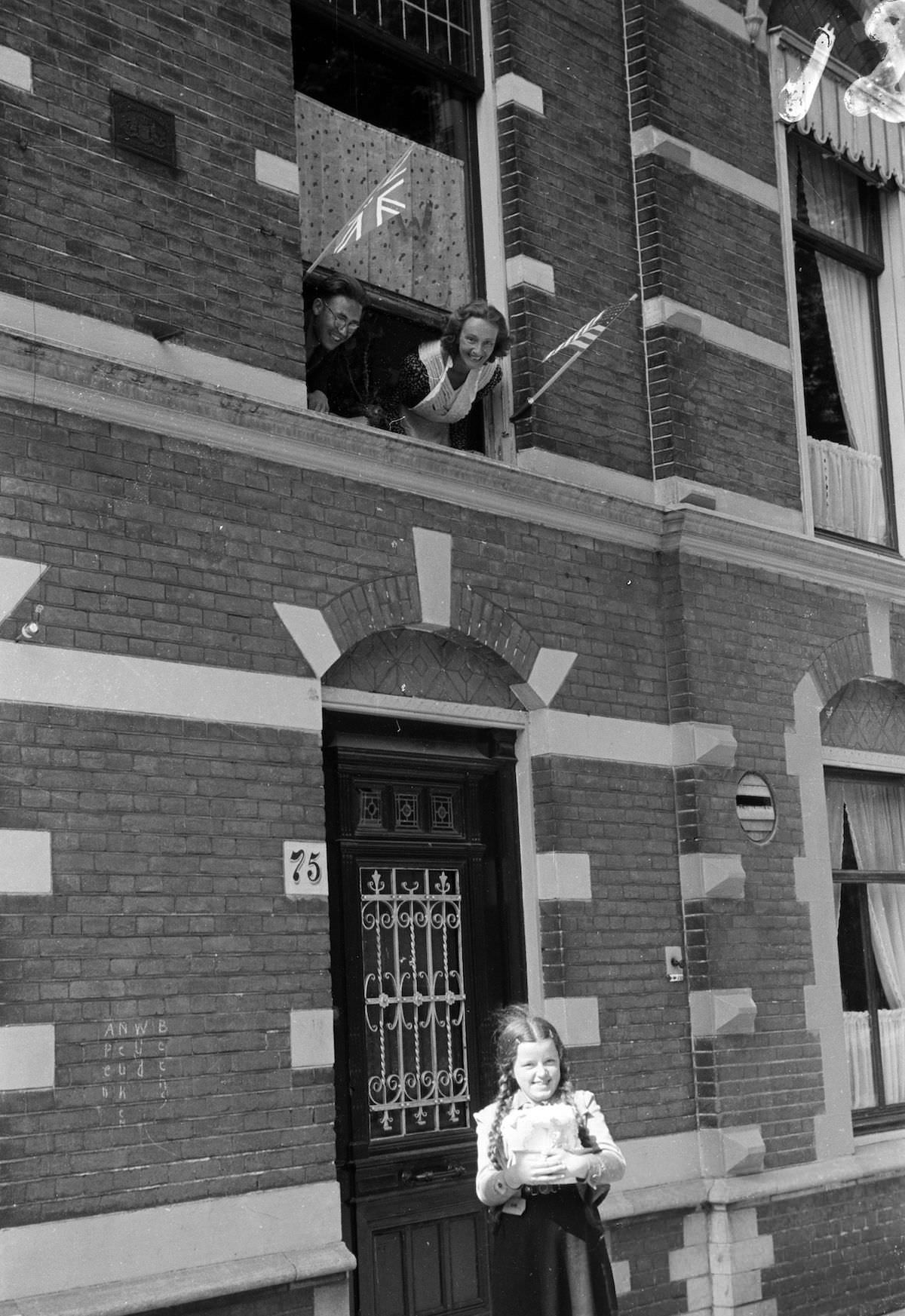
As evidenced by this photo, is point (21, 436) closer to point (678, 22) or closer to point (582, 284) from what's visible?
point (582, 284)

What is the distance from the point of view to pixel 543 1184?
5594mm

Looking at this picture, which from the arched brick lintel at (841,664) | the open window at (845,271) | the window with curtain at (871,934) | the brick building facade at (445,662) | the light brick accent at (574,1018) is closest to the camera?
the brick building facade at (445,662)

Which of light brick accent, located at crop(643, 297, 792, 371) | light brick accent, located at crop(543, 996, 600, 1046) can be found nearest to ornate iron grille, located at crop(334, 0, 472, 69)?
light brick accent, located at crop(643, 297, 792, 371)

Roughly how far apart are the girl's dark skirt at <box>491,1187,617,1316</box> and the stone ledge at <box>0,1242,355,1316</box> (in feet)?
5.01

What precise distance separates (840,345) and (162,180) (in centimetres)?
579

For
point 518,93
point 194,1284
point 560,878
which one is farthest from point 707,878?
point 518,93

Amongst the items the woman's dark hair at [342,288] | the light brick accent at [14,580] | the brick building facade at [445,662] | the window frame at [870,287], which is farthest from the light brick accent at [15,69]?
the window frame at [870,287]

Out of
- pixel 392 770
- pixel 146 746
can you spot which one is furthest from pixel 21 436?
pixel 392 770

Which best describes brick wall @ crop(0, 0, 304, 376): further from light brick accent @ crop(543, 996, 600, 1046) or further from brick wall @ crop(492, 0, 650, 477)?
light brick accent @ crop(543, 996, 600, 1046)

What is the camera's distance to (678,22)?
415 inches

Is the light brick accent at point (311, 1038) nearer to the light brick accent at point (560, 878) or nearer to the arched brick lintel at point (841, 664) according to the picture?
the light brick accent at point (560, 878)

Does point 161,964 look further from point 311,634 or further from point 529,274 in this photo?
point 529,274

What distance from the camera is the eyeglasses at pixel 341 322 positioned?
8461 millimetres

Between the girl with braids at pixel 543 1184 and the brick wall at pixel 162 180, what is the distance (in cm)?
361
